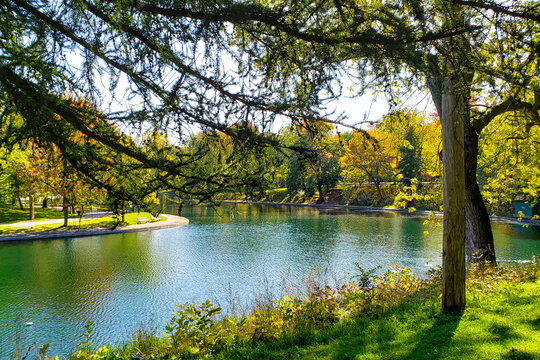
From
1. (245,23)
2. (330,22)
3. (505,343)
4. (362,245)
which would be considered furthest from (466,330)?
(362,245)

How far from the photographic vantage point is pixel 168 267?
1185cm

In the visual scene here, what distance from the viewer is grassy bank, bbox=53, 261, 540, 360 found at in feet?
11.2

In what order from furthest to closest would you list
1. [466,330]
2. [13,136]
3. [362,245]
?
[362,245] < [466,330] < [13,136]

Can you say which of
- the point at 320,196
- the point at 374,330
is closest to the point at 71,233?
the point at 374,330

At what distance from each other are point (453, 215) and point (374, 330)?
189 cm

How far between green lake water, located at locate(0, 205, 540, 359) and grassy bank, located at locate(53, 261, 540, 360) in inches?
50.4

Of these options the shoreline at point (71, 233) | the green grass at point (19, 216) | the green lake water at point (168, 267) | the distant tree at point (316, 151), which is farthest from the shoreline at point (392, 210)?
the distant tree at point (316, 151)

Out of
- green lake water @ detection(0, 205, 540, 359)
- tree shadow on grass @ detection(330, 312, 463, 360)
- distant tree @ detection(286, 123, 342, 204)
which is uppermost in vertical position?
distant tree @ detection(286, 123, 342, 204)

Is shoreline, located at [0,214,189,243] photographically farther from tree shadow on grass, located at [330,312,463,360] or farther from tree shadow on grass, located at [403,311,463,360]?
tree shadow on grass, located at [403,311,463,360]

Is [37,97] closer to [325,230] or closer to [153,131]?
[153,131]

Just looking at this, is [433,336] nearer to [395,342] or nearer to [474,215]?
[395,342]

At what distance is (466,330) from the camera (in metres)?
3.79

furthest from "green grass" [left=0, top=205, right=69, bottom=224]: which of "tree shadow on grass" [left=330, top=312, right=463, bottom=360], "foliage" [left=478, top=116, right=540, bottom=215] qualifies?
"foliage" [left=478, top=116, right=540, bottom=215]

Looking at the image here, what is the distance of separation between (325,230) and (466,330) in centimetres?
1565
